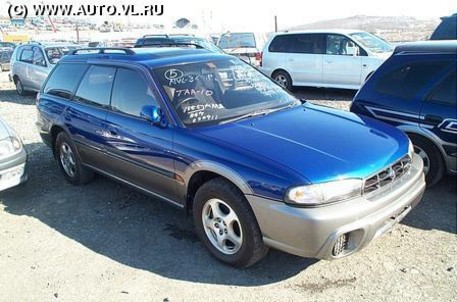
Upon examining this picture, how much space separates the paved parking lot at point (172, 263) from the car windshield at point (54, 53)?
8.17 metres

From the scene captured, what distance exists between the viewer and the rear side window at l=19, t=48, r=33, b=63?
41.3ft

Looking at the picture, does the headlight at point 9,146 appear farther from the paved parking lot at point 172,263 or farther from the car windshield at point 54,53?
the car windshield at point 54,53

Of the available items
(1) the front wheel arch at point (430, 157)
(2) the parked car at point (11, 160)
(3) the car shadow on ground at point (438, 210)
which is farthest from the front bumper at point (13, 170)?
(1) the front wheel arch at point (430, 157)

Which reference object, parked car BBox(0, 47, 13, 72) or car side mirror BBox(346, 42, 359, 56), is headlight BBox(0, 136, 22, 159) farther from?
parked car BBox(0, 47, 13, 72)

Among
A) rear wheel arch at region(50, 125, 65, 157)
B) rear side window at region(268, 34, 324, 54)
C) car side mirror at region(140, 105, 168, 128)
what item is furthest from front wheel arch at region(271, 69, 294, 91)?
car side mirror at region(140, 105, 168, 128)

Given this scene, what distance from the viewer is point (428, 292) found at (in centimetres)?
301

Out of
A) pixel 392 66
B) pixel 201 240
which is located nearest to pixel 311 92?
pixel 392 66

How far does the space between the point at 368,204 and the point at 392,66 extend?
240cm

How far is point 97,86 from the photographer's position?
183 inches

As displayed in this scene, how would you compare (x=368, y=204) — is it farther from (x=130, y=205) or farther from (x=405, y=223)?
(x=130, y=205)

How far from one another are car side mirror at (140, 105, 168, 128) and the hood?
1.28ft

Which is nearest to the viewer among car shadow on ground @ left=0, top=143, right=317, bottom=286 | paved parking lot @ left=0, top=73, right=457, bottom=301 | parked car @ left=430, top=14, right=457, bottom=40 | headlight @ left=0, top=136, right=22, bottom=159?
paved parking lot @ left=0, top=73, right=457, bottom=301

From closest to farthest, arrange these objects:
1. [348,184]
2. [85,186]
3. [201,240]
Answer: [348,184] < [201,240] < [85,186]

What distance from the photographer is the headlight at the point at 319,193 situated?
2.83 m
